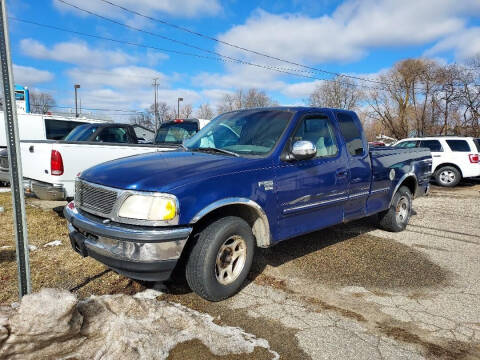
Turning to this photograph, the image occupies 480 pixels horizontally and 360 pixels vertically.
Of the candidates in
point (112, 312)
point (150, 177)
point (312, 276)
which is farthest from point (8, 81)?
point (312, 276)

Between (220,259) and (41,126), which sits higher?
(41,126)

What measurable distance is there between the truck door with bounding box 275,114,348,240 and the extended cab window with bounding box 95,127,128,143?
5.56m

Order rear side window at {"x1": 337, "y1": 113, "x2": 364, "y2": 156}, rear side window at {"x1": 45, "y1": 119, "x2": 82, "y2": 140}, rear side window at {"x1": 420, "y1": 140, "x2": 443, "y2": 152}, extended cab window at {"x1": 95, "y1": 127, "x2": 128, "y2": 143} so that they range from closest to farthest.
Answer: rear side window at {"x1": 337, "y1": 113, "x2": 364, "y2": 156}
extended cab window at {"x1": 95, "y1": 127, "x2": 128, "y2": 143}
rear side window at {"x1": 45, "y1": 119, "x2": 82, "y2": 140}
rear side window at {"x1": 420, "y1": 140, "x2": 443, "y2": 152}

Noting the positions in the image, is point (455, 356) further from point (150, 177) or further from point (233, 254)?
point (150, 177)

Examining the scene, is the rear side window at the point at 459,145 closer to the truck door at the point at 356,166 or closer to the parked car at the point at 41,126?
the truck door at the point at 356,166

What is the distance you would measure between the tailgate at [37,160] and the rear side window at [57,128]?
5168mm

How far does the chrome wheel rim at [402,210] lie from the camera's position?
5.88 meters

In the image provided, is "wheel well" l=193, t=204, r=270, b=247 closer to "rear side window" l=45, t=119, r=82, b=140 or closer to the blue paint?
the blue paint

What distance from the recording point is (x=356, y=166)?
15.0ft

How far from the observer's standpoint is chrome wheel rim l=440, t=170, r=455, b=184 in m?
12.5

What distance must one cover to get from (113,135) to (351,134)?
5747 mm

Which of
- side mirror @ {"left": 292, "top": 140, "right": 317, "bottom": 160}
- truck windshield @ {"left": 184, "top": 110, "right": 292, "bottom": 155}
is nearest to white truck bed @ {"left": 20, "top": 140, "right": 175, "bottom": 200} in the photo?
truck windshield @ {"left": 184, "top": 110, "right": 292, "bottom": 155}

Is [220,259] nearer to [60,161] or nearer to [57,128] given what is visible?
[60,161]

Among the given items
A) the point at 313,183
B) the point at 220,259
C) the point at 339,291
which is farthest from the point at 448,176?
the point at 220,259
